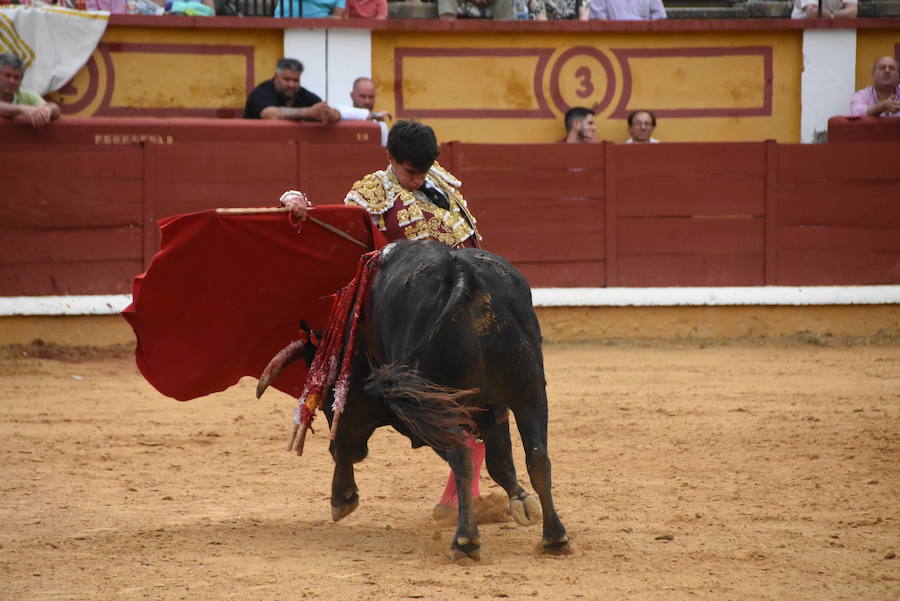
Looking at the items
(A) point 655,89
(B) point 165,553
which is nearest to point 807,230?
(A) point 655,89

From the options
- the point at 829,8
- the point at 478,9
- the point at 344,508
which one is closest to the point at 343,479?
the point at 344,508

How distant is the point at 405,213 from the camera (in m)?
3.45

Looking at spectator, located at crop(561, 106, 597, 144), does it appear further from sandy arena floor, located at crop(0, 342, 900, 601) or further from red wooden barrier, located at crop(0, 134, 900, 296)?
sandy arena floor, located at crop(0, 342, 900, 601)

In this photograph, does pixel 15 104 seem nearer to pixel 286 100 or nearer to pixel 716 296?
pixel 286 100

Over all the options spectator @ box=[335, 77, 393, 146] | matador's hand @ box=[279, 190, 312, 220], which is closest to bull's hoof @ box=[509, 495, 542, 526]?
matador's hand @ box=[279, 190, 312, 220]

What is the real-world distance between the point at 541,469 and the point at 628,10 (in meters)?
6.42

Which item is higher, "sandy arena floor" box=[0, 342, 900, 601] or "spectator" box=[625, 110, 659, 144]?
"spectator" box=[625, 110, 659, 144]

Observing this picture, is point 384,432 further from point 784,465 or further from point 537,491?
point 537,491

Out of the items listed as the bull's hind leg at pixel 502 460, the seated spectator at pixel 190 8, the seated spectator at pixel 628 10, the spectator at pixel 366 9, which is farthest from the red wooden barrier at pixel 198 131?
the bull's hind leg at pixel 502 460

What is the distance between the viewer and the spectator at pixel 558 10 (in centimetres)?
883

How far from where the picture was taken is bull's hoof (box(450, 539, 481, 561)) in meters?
2.96

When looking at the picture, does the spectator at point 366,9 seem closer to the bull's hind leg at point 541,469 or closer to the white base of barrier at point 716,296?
the white base of barrier at point 716,296

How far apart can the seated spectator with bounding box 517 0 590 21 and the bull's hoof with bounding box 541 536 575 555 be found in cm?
631

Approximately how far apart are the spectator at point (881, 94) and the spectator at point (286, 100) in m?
3.50
